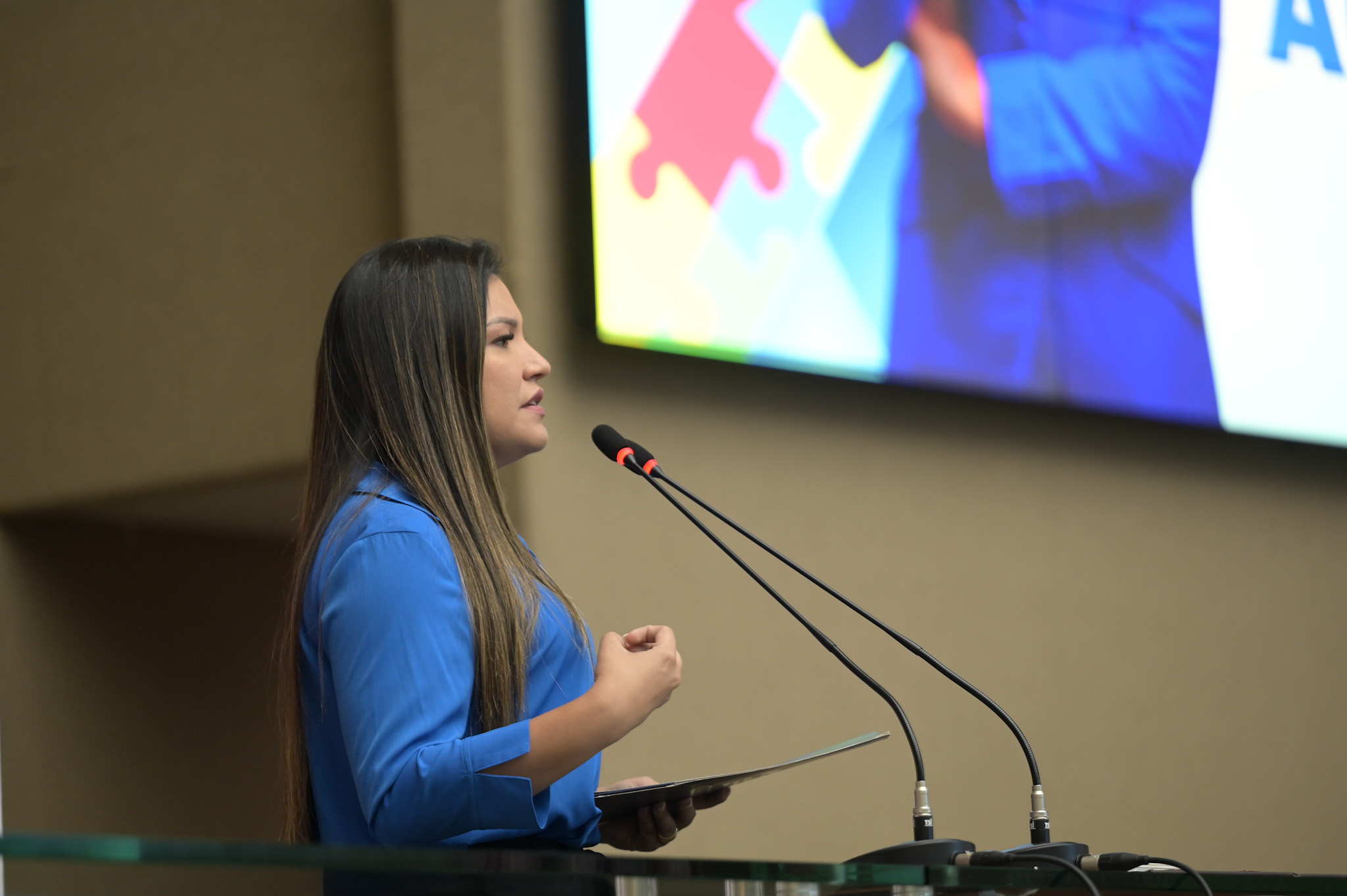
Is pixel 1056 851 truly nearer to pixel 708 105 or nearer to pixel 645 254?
pixel 645 254

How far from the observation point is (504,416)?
164cm

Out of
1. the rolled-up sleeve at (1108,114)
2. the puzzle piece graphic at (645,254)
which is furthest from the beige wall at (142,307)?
the rolled-up sleeve at (1108,114)

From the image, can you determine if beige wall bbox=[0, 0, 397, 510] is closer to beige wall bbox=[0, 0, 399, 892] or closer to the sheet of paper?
beige wall bbox=[0, 0, 399, 892]

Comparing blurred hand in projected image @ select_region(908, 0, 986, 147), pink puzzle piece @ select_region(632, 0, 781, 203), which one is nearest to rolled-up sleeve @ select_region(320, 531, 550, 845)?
pink puzzle piece @ select_region(632, 0, 781, 203)

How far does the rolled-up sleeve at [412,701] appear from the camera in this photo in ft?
4.15

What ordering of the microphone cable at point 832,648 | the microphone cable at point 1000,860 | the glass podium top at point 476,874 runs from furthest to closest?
the microphone cable at point 832,648 < the microphone cable at point 1000,860 < the glass podium top at point 476,874

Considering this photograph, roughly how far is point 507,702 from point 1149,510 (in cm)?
306

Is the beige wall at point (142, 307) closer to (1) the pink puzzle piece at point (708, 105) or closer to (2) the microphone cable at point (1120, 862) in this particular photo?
(1) the pink puzzle piece at point (708, 105)

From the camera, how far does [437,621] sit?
4.42 ft

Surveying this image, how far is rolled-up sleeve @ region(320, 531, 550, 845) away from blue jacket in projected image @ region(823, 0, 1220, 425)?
227cm

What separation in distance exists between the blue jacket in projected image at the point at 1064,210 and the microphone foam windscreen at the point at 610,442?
5.81 feet

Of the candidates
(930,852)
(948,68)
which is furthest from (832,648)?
(948,68)

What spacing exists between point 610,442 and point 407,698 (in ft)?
1.90

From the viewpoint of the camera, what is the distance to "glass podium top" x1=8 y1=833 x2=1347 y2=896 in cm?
76
